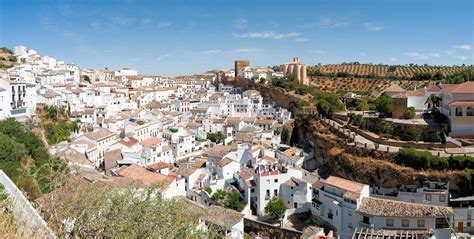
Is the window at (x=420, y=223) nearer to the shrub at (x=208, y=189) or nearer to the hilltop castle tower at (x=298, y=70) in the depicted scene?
the shrub at (x=208, y=189)

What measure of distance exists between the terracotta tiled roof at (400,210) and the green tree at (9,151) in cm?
1668

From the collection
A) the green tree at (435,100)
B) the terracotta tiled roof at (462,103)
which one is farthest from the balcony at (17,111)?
the green tree at (435,100)

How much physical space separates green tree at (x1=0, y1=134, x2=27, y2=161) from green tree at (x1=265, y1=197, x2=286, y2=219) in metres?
12.9

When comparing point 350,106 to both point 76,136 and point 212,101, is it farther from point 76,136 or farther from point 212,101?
point 76,136

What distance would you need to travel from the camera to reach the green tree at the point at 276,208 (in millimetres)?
20516

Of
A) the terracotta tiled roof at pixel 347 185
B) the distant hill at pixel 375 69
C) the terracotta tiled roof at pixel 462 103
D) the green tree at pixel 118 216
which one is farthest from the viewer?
the distant hill at pixel 375 69

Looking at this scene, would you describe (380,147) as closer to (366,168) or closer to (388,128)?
(366,168)

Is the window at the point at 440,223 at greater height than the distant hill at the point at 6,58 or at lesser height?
lesser

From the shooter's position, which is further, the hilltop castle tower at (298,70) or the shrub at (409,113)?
the hilltop castle tower at (298,70)

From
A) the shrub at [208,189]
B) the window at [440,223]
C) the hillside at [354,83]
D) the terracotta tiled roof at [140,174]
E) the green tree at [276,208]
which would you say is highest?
the hillside at [354,83]

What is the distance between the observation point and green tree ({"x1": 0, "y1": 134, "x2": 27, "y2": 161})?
20266 millimetres

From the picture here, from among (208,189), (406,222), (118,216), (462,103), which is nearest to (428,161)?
(406,222)

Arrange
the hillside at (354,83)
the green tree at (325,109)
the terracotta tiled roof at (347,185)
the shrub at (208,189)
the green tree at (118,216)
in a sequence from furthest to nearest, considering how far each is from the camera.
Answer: the hillside at (354,83) → the green tree at (325,109) → the shrub at (208,189) → the terracotta tiled roof at (347,185) → the green tree at (118,216)

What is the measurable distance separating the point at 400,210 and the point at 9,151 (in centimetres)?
1850
